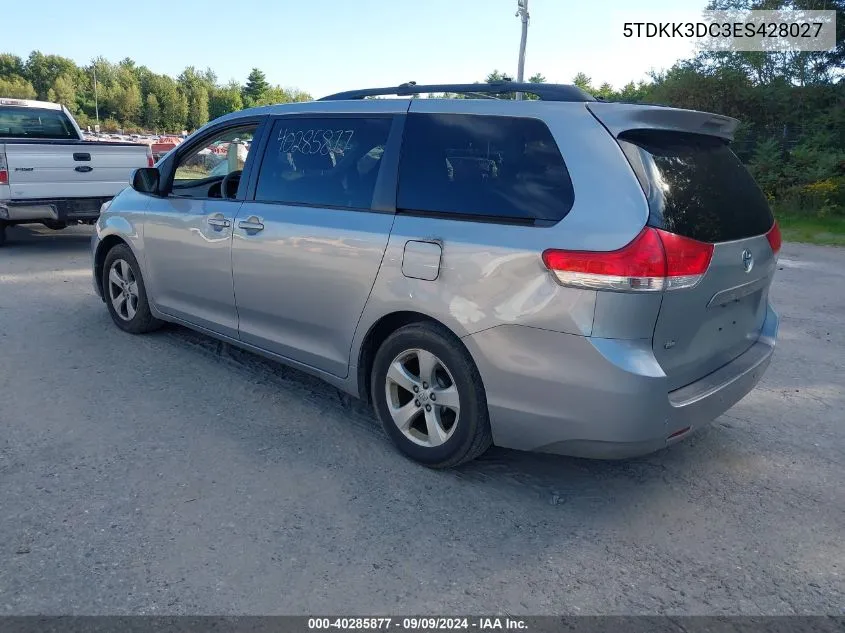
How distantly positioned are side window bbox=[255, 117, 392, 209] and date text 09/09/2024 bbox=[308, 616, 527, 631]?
2072 mm

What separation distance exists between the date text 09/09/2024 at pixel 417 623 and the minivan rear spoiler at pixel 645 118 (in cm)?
200

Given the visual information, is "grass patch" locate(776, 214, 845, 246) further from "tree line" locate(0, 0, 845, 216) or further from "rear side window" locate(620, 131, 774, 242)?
"rear side window" locate(620, 131, 774, 242)

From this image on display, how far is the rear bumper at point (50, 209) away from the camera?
341 inches

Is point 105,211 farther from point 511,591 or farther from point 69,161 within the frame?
point 511,591

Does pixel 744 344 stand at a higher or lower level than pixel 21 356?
higher

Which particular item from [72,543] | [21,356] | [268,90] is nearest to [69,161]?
[21,356]

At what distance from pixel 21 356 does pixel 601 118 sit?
4356 mm

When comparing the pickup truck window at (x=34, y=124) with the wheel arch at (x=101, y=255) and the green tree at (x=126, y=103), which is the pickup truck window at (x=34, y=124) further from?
the green tree at (x=126, y=103)

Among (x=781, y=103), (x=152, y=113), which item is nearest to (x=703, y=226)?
(x=781, y=103)

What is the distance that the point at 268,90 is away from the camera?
12400 cm

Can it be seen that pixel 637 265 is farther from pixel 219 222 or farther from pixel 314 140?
pixel 219 222

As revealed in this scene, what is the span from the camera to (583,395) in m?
2.92

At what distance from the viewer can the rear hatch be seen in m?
2.94

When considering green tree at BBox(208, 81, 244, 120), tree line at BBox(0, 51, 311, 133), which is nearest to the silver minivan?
tree line at BBox(0, 51, 311, 133)
